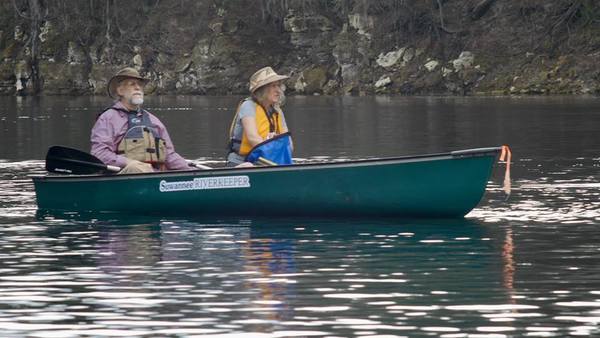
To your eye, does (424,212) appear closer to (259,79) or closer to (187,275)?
(259,79)

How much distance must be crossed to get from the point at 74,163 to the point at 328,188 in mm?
3201

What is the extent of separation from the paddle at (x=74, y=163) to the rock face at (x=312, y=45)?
4602 cm

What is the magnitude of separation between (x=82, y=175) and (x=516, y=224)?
5.04 metres

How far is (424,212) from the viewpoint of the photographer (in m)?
17.1

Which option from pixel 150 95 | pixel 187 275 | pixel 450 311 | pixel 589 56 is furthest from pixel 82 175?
pixel 150 95

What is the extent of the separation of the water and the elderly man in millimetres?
760

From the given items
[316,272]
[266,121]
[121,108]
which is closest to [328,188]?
[266,121]

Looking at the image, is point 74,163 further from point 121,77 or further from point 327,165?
point 327,165

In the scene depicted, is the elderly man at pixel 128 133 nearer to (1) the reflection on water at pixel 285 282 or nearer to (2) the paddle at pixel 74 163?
(2) the paddle at pixel 74 163

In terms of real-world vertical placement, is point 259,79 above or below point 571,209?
above

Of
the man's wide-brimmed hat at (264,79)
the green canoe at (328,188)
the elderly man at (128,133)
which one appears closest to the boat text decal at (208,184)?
the green canoe at (328,188)

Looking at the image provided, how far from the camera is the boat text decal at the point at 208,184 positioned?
1725cm

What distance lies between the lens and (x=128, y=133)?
Result: 706 inches

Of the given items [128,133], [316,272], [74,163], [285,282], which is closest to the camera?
[285,282]
